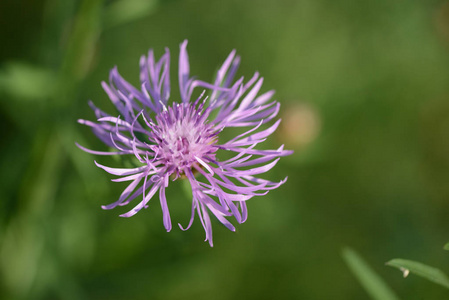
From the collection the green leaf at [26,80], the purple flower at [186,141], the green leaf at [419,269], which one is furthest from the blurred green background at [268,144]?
the green leaf at [419,269]

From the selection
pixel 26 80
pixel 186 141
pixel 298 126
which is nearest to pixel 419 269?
pixel 186 141

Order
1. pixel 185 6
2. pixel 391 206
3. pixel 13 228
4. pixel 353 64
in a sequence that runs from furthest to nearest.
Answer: pixel 185 6 < pixel 353 64 < pixel 391 206 < pixel 13 228

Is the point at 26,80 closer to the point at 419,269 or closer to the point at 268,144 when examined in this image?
the point at 268,144

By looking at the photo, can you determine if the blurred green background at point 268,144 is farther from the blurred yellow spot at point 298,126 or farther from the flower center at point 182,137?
the flower center at point 182,137

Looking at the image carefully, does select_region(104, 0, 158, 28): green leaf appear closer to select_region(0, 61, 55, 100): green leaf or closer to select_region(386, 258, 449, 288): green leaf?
select_region(0, 61, 55, 100): green leaf

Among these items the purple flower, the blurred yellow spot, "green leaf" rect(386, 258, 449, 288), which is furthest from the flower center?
the blurred yellow spot

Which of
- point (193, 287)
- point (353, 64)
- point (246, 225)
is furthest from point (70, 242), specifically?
point (353, 64)

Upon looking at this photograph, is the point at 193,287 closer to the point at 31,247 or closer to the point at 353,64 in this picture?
the point at 31,247
